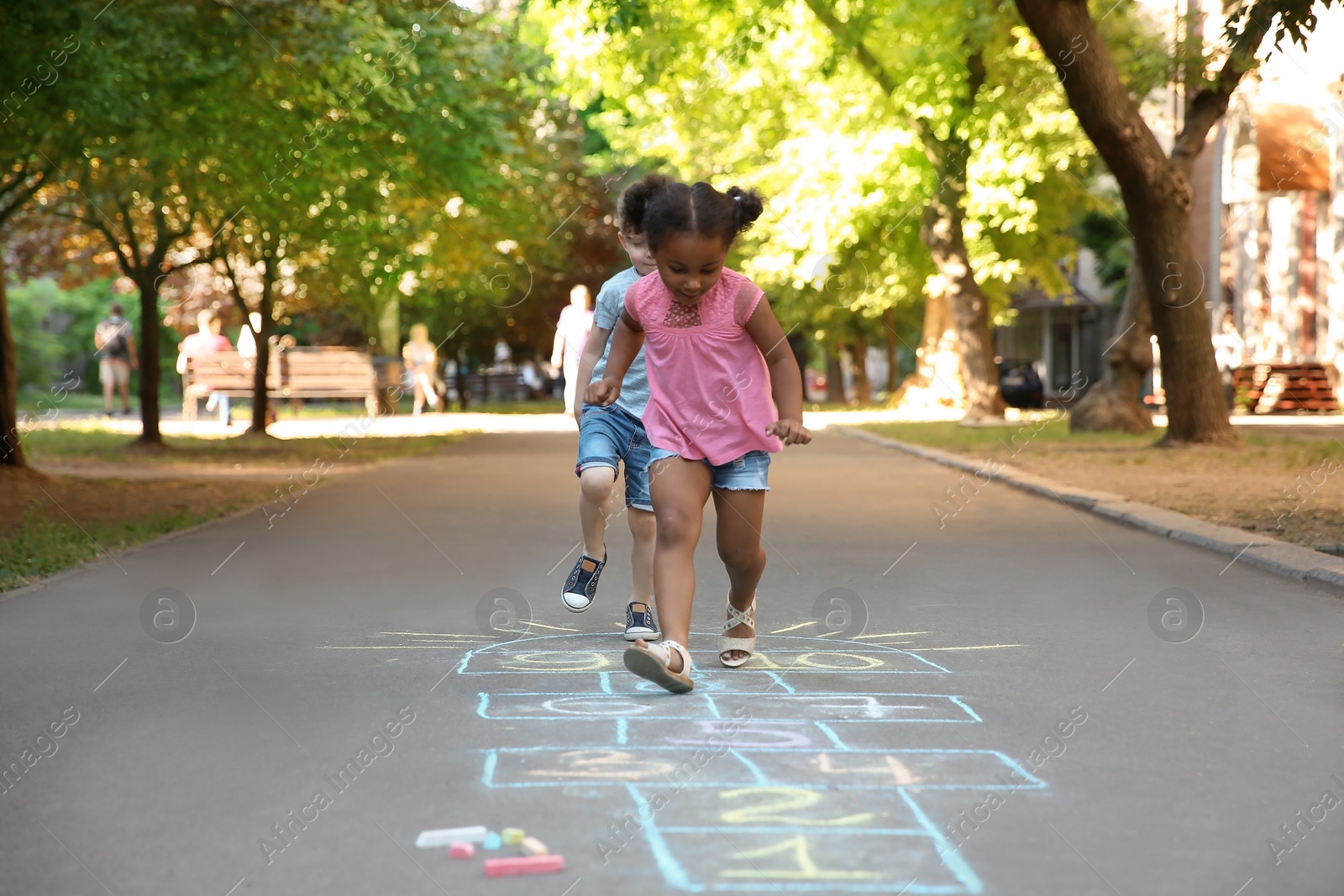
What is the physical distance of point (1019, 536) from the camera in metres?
11.0

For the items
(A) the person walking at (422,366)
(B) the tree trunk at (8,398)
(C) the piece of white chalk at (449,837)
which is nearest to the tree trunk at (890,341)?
(A) the person walking at (422,366)

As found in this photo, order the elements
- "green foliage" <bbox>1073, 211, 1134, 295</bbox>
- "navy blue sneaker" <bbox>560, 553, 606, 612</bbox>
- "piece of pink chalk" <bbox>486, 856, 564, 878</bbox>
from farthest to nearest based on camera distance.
→ "green foliage" <bbox>1073, 211, 1134, 295</bbox> → "navy blue sneaker" <bbox>560, 553, 606, 612</bbox> → "piece of pink chalk" <bbox>486, 856, 564, 878</bbox>

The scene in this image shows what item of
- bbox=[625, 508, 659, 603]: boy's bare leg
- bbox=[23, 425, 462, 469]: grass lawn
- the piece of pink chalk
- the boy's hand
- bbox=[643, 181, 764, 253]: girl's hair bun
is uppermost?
bbox=[643, 181, 764, 253]: girl's hair bun

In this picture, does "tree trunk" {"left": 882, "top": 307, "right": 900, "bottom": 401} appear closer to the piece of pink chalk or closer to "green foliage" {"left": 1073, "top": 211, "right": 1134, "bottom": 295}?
"green foliage" {"left": 1073, "top": 211, "right": 1134, "bottom": 295}

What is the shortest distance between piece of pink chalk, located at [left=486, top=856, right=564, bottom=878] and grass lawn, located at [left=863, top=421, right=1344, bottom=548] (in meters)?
7.11

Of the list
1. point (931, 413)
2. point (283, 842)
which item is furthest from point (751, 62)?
point (283, 842)

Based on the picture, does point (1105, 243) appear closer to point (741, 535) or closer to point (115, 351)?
point (115, 351)

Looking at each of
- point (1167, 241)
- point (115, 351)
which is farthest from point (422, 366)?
point (1167, 241)

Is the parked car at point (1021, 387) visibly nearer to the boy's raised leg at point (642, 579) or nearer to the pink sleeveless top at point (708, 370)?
the boy's raised leg at point (642, 579)

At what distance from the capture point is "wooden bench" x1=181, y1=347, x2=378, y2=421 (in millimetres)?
29328

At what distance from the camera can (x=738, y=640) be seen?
6.19 meters

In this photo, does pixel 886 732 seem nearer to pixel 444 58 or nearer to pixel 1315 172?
pixel 444 58

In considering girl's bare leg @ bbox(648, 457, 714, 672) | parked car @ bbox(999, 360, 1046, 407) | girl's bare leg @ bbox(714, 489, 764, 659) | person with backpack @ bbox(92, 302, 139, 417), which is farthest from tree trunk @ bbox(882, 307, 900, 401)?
girl's bare leg @ bbox(648, 457, 714, 672)

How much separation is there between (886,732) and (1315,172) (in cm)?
2904
